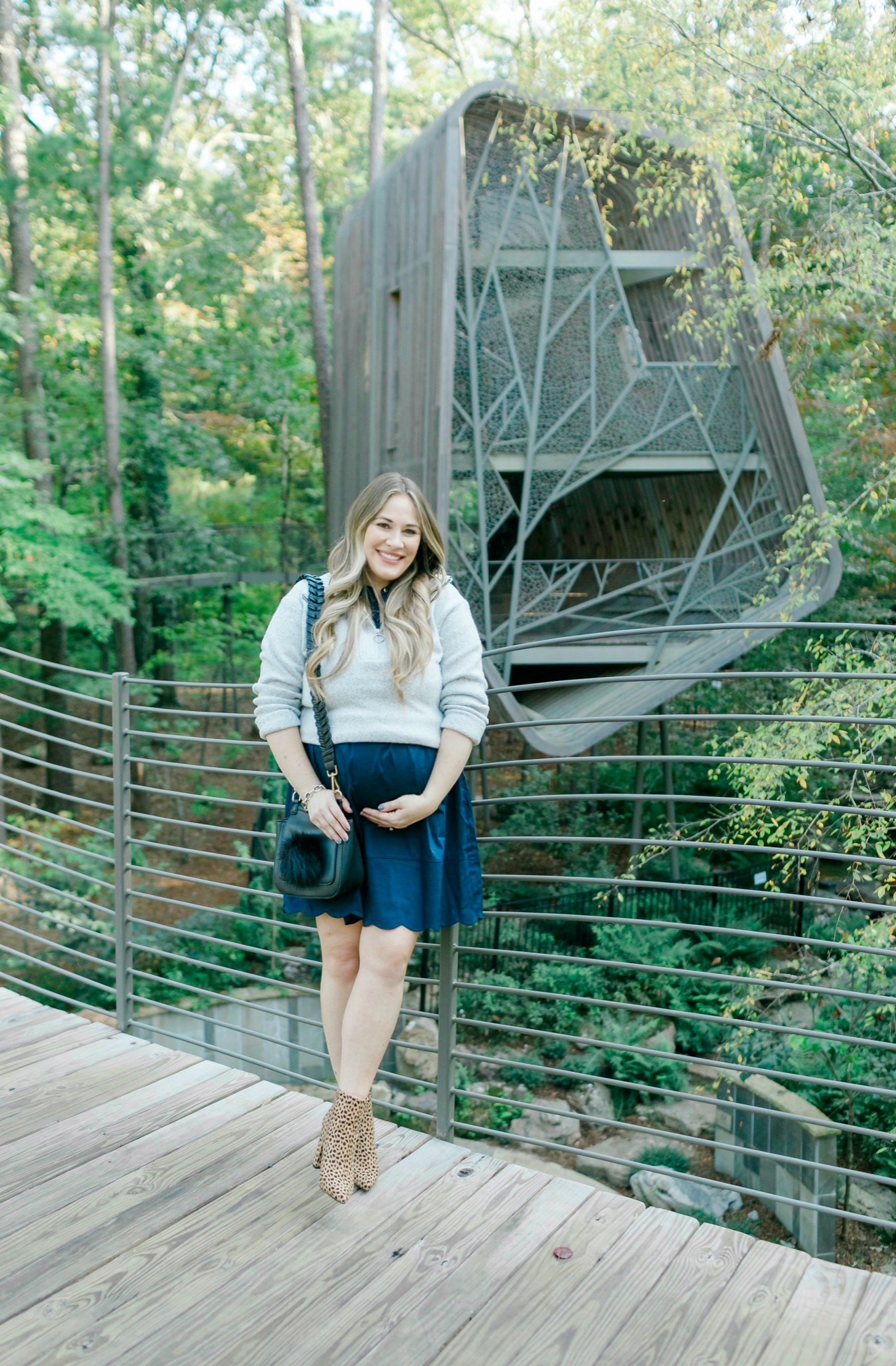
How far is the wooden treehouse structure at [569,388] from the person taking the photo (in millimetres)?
11727

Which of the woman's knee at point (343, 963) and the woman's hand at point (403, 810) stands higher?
the woman's hand at point (403, 810)

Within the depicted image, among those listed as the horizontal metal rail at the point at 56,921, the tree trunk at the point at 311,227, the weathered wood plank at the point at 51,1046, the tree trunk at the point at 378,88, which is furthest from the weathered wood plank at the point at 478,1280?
the tree trunk at the point at 378,88

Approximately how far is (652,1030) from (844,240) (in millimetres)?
7747

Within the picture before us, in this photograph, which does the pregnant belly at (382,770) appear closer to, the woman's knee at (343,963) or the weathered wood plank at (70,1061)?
the woman's knee at (343,963)

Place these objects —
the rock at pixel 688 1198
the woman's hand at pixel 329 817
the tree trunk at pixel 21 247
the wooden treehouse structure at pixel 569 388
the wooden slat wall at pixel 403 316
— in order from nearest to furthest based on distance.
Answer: the woman's hand at pixel 329 817
the rock at pixel 688 1198
the wooden slat wall at pixel 403 316
the wooden treehouse structure at pixel 569 388
the tree trunk at pixel 21 247

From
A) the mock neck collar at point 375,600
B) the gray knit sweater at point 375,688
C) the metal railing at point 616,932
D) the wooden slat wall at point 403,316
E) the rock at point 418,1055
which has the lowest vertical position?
the rock at point 418,1055

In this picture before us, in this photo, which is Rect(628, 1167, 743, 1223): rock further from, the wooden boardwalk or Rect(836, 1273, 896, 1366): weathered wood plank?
Rect(836, 1273, 896, 1366): weathered wood plank

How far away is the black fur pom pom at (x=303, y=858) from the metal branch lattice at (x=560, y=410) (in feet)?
30.9

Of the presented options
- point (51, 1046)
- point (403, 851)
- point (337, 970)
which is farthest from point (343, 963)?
point (51, 1046)

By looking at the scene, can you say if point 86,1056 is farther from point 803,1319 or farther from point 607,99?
point 607,99

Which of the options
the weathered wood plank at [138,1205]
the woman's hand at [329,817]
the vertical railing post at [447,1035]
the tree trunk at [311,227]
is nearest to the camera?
the weathered wood plank at [138,1205]

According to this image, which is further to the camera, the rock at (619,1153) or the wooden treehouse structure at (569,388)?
the wooden treehouse structure at (569,388)

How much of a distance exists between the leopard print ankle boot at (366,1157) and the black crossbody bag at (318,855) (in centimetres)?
52

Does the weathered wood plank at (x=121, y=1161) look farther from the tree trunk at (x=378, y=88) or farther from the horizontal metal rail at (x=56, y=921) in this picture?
the tree trunk at (x=378, y=88)
